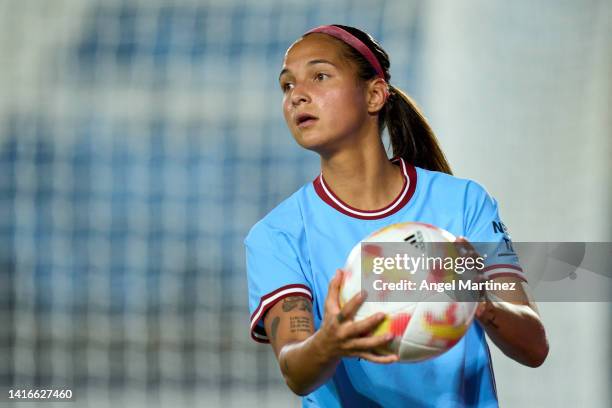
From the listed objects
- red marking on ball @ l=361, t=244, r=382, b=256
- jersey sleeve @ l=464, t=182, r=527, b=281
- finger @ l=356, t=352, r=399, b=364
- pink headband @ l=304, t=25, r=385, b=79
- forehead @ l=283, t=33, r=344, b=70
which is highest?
pink headband @ l=304, t=25, r=385, b=79

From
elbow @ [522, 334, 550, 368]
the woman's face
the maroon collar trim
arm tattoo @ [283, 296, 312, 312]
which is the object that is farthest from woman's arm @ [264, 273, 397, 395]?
elbow @ [522, 334, 550, 368]

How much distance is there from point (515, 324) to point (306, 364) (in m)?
0.53

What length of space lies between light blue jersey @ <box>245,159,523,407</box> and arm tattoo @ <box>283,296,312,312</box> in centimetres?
2

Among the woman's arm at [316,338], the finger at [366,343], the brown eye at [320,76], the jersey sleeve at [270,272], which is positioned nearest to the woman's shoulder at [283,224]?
the jersey sleeve at [270,272]

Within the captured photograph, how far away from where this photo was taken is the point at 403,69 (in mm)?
5039

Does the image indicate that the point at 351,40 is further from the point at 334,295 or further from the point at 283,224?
the point at 334,295

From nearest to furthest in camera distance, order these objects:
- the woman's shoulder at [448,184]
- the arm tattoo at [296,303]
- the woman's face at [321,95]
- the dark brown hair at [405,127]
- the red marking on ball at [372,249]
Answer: the red marking on ball at [372,249], the arm tattoo at [296,303], the woman's face at [321,95], the woman's shoulder at [448,184], the dark brown hair at [405,127]

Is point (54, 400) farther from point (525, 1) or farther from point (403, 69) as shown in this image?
point (525, 1)

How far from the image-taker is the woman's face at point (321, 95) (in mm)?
2383

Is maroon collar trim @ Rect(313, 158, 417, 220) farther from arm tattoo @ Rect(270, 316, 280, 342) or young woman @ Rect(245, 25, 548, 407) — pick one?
arm tattoo @ Rect(270, 316, 280, 342)

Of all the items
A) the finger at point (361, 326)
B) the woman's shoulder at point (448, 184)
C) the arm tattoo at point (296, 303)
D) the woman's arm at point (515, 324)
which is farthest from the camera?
the woman's shoulder at point (448, 184)

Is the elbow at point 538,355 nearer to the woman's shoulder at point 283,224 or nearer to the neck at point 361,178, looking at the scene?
the neck at point 361,178

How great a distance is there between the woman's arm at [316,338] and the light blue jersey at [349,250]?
0.23 ft

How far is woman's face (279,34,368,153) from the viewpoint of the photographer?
2.38 m
